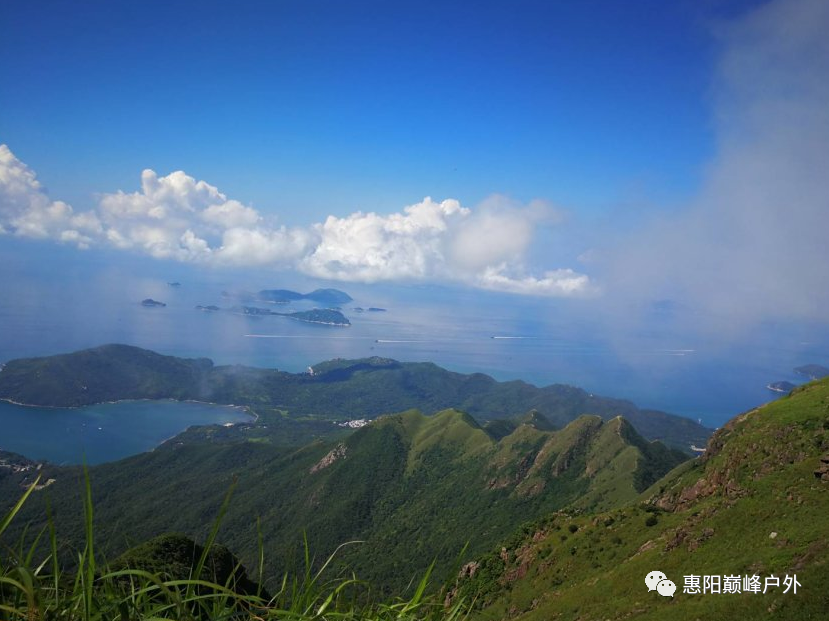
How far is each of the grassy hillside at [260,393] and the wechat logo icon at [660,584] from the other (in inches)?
5152

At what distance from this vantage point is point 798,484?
2347 centimetres

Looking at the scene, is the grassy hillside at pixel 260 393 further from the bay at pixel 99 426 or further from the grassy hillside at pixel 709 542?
the grassy hillside at pixel 709 542

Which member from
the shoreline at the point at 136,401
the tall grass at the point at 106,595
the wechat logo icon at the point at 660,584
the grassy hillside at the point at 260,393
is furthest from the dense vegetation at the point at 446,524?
the grassy hillside at the point at 260,393

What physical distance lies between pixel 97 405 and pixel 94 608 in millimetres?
186598

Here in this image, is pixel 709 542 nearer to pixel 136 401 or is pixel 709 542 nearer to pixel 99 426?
pixel 99 426

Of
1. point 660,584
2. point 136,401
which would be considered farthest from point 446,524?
point 136,401

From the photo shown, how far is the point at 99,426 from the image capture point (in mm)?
138125

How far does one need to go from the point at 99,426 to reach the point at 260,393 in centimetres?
5619


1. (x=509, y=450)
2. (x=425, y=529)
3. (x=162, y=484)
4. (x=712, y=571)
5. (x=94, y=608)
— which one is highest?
(x=94, y=608)

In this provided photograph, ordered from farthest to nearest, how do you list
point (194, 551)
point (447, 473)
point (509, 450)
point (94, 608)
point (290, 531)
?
1. point (447, 473)
2. point (509, 450)
3. point (290, 531)
4. point (194, 551)
5. point (94, 608)

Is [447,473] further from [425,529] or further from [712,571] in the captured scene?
[712,571]

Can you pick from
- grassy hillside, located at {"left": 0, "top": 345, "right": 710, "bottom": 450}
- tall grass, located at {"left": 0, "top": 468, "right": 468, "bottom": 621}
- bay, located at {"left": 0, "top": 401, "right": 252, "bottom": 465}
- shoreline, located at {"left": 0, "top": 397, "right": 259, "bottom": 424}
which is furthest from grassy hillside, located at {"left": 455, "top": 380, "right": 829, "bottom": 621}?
shoreline, located at {"left": 0, "top": 397, "right": 259, "bottom": 424}

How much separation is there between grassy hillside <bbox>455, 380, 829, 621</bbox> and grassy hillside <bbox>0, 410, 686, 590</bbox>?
21011mm

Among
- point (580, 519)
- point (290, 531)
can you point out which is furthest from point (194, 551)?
→ point (290, 531)
